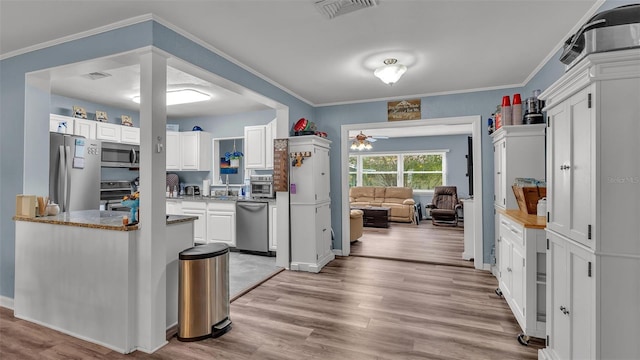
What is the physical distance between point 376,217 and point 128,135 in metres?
5.56

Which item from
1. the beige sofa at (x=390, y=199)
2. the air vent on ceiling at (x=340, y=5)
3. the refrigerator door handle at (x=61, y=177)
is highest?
the air vent on ceiling at (x=340, y=5)

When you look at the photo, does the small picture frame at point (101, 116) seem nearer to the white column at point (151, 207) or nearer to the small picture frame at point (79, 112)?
the small picture frame at point (79, 112)

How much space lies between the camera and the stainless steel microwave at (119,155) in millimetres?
4625

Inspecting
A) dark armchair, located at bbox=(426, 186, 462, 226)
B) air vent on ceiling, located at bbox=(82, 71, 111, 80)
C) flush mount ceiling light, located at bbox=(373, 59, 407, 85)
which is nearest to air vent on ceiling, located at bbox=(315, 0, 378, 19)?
flush mount ceiling light, located at bbox=(373, 59, 407, 85)

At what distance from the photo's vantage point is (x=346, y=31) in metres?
2.53

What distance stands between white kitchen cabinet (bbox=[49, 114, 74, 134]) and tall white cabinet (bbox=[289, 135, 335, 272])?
10.4 ft

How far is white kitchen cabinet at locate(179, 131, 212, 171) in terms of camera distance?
571 cm

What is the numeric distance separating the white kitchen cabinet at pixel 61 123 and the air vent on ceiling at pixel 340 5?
4170mm

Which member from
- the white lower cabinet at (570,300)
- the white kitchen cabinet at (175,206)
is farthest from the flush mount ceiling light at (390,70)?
the white kitchen cabinet at (175,206)

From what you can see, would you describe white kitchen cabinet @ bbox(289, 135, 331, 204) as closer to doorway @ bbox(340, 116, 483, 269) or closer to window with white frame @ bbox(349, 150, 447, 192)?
doorway @ bbox(340, 116, 483, 269)

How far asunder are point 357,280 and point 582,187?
8.87 feet

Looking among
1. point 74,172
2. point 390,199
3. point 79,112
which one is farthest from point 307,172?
point 390,199

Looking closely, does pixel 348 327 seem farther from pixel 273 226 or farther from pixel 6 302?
pixel 6 302

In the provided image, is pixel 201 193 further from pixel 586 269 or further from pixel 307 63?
pixel 586 269
